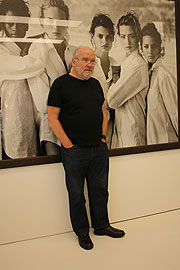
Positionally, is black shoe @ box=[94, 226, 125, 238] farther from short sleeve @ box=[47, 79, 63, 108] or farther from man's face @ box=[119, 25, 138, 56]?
man's face @ box=[119, 25, 138, 56]

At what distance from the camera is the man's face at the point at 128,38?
267 cm

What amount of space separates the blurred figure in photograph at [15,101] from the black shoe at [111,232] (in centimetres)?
90

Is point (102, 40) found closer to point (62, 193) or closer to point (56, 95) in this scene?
point (56, 95)

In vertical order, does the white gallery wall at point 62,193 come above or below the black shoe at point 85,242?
above

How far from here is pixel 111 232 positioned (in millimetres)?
2453

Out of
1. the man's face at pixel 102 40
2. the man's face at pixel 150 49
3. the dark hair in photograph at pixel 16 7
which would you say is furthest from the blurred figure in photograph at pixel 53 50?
the man's face at pixel 150 49

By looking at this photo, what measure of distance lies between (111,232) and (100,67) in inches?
57.7

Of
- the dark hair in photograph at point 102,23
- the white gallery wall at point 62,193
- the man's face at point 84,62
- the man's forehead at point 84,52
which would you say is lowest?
the white gallery wall at point 62,193

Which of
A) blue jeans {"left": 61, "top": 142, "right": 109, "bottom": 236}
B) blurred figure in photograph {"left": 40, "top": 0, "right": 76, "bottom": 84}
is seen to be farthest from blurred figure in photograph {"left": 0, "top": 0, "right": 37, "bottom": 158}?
blue jeans {"left": 61, "top": 142, "right": 109, "bottom": 236}

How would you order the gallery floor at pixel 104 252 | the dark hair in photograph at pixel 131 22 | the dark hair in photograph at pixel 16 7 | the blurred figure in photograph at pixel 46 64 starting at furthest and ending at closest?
1. the dark hair in photograph at pixel 131 22
2. the blurred figure in photograph at pixel 46 64
3. the dark hair in photograph at pixel 16 7
4. the gallery floor at pixel 104 252

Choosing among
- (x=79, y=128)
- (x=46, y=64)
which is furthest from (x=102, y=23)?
(x=79, y=128)

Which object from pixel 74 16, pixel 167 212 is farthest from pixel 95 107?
pixel 167 212

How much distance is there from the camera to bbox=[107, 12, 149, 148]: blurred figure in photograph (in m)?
2.68

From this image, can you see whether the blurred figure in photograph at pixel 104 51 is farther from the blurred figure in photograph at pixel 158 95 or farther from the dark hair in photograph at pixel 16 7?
the dark hair in photograph at pixel 16 7
